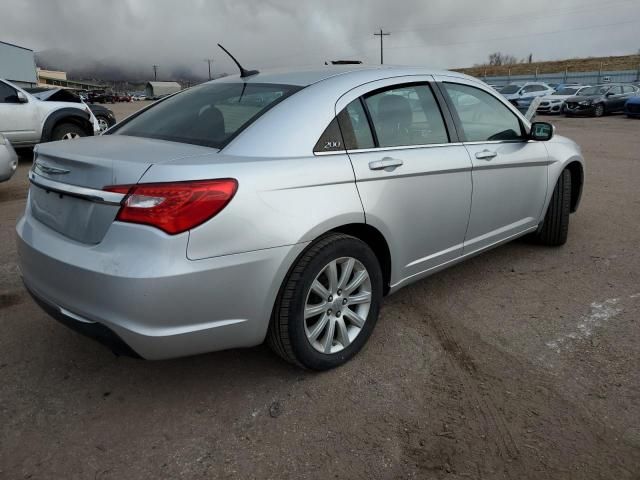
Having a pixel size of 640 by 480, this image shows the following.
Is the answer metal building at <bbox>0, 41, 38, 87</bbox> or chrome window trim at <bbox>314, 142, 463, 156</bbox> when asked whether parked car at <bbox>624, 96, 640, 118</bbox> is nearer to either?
chrome window trim at <bbox>314, 142, 463, 156</bbox>

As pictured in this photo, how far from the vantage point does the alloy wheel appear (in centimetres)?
264

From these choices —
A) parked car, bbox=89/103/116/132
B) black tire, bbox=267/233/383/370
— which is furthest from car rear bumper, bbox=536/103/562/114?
black tire, bbox=267/233/383/370

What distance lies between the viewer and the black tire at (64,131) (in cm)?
950

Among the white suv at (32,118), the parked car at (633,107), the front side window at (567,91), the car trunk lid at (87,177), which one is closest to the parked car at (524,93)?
the front side window at (567,91)

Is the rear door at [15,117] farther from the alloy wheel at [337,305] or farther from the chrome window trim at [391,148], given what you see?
the alloy wheel at [337,305]

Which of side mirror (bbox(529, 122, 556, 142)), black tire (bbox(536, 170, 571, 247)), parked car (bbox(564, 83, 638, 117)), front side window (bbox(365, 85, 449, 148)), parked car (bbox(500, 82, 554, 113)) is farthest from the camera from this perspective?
parked car (bbox(500, 82, 554, 113))

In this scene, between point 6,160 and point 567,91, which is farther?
point 567,91

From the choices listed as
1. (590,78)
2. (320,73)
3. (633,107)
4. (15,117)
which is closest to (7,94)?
(15,117)

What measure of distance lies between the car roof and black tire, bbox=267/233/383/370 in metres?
0.94

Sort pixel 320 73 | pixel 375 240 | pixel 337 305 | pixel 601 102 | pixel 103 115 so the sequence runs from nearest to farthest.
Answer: pixel 337 305 < pixel 375 240 < pixel 320 73 < pixel 103 115 < pixel 601 102

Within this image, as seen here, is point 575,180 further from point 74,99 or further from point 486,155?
point 74,99

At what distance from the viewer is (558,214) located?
14.9 ft

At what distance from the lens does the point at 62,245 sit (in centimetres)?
238

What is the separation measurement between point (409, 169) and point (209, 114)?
45.9 inches
